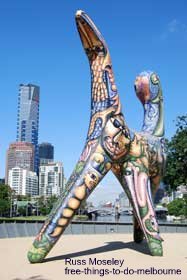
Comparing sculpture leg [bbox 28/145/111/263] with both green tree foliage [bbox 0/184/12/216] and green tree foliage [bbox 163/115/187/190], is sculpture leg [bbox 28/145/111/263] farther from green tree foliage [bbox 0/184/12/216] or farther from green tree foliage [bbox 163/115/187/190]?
green tree foliage [bbox 0/184/12/216]

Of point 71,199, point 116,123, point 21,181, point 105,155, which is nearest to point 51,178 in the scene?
point 21,181

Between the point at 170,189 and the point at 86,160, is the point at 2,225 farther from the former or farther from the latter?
the point at 170,189

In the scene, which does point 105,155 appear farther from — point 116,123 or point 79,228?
point 79,228

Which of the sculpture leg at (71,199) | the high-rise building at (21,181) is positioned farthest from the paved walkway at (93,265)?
the high-rise building at (21,181)

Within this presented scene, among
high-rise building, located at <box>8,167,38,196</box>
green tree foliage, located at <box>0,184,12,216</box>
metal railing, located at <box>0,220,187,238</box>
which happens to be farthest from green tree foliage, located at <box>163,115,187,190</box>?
high-rise building, located at <box>8,167,38,196</box>

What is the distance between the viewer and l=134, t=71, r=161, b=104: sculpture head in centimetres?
1756

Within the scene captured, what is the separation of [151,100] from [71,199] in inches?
259

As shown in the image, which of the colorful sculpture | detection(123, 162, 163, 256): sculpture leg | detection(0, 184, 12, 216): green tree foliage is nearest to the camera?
the colorful sculpture

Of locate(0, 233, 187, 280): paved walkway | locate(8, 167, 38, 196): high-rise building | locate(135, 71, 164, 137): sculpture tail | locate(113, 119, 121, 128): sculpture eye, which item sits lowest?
locate(0, 233, 187, 280): paved walkway

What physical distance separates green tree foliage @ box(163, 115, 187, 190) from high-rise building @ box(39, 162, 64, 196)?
452 feet

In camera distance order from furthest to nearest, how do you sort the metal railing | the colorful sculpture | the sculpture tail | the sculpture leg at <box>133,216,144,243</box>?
the metal railing
the sculpture leg at <box>133,216,144,243</box>
the sculpture tail
the colorful sculpture

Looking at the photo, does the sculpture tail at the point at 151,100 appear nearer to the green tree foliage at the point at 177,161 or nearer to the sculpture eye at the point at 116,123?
the sculpture eye at the point at 116,123

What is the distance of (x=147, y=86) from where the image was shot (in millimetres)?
17578

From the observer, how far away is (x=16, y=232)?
23.5 m
